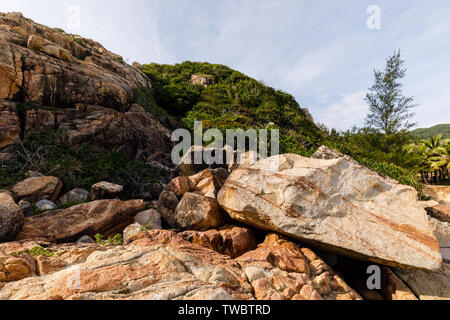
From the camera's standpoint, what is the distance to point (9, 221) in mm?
4629

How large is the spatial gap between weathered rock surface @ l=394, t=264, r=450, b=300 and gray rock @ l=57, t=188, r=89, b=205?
957 cm

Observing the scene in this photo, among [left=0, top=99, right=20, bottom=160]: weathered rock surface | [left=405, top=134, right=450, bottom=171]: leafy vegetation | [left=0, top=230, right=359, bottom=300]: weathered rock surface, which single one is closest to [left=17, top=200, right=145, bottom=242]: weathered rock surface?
[left=0, top=230, right=359, bottom=300]: weathered rock surface

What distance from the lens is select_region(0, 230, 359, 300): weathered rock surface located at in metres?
2.66

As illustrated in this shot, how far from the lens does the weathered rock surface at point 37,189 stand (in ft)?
21.8

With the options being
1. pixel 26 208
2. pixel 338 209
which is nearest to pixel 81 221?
pixel 26 208

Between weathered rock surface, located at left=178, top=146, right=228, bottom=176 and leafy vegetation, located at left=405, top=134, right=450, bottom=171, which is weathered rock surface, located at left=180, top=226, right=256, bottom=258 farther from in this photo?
leafy vegetation, located at left=405, top=134, right=450, bottom=171

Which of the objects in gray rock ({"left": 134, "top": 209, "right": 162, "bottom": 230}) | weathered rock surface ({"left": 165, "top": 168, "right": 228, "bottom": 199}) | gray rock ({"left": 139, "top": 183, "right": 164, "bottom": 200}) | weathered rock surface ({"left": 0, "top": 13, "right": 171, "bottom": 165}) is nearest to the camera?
gray rock ({"left": 134, "top": 209, "right": 162, "bottom": 230})

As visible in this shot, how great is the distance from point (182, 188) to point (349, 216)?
468 centimetres

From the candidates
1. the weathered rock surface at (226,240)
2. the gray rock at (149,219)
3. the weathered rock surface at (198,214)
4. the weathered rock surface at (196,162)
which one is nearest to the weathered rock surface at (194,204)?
the weathered rock surface at (198,214)

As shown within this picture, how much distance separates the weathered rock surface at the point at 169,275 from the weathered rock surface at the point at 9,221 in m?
0.65

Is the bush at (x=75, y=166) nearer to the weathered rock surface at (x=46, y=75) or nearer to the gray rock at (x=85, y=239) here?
the weathered rock surface at (x=46, y=75)
